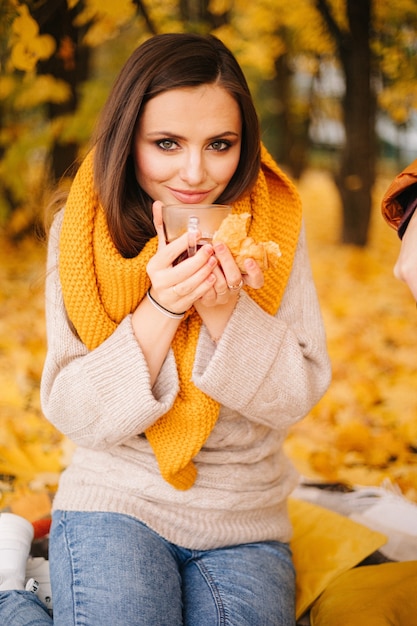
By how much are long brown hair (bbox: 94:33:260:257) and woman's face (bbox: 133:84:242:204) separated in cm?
3

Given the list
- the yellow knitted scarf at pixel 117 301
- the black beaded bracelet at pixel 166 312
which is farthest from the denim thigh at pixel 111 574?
the black beaded bracelet at pixel 166 312

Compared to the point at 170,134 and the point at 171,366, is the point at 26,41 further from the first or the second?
→ the point at 171,366

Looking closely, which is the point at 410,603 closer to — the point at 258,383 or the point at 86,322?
the point at 258,383

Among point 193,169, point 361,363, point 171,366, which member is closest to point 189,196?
point 193,169

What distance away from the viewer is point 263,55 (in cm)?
489

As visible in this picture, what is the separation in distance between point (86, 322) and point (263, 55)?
3766 mm

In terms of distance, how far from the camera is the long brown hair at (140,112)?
1.66 meters

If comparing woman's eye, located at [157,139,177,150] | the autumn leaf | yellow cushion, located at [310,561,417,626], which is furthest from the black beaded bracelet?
the autumn leaf

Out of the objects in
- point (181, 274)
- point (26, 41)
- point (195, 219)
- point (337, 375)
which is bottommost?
point (337, 375)

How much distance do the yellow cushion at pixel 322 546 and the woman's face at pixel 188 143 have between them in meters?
1.15

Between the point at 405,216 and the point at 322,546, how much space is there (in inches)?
45.0

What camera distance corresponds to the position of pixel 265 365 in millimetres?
1707

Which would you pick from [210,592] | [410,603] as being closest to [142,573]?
[210,592]

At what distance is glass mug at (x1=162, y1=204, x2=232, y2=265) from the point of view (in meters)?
1.51
